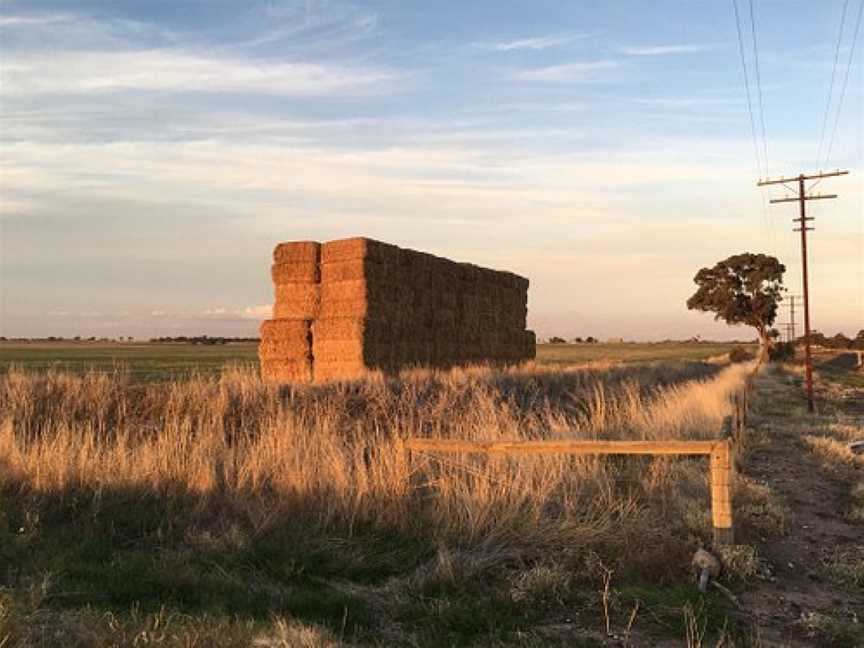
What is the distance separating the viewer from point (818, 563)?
8.25 metres

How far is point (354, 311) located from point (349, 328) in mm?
467

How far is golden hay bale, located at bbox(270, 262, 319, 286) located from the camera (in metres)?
21.9

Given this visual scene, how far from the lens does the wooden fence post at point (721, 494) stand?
25.1 feet

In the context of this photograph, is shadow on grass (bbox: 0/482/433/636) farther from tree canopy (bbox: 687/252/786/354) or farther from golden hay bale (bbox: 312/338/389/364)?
tree canopy (bbox: 687/252/786/354)

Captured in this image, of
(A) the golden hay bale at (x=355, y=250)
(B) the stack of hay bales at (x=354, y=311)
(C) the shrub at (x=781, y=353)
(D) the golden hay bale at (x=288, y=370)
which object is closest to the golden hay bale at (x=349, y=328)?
(B) the stack of hay bales at (x=354, y=311)

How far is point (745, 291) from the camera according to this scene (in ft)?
263

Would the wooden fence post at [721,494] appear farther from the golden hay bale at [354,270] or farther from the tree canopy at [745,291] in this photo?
the tree canopy at [745,291]

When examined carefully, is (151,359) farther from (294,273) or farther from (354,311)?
(354,311)

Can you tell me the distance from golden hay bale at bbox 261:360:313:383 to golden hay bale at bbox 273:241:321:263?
8.92 feet

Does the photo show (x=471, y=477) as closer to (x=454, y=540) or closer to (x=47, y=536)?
(x=454, y=540)

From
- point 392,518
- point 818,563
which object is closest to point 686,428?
point 818,563

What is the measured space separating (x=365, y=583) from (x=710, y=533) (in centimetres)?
359

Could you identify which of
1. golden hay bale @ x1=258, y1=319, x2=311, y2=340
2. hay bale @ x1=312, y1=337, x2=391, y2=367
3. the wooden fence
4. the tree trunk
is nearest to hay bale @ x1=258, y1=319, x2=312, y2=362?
golden hay bale @ x1=258, y1=319, x2=311, y2=340

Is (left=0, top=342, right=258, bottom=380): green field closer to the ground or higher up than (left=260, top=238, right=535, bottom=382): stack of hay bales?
closer to the ground
